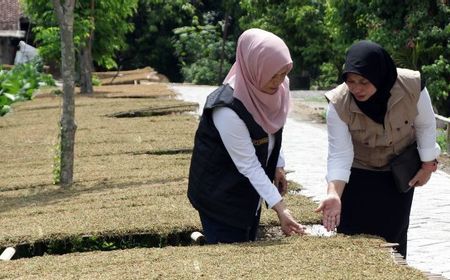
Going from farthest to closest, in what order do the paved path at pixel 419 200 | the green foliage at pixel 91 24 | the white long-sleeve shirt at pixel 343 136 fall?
the green foliage at pixel 91 24 < the paved path at pixel 419 200 < the white long-sleeve shirt at pixel 343 136

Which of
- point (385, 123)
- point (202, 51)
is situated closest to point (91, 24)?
point (202, 51)

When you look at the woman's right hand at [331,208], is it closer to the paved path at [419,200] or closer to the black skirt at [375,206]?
the black skirt at [375,206]

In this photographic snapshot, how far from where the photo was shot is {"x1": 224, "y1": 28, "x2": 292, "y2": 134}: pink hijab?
14.0ft

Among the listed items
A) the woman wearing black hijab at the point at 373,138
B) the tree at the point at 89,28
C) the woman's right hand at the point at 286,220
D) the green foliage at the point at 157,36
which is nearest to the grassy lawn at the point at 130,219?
the woman's right hand at the point at 286,220

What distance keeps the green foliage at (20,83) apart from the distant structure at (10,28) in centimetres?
658

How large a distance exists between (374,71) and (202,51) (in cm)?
3365

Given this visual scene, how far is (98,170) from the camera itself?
33.0ft

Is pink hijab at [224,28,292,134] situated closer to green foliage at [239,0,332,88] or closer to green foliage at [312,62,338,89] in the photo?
green foliage at [239,0,332,88]

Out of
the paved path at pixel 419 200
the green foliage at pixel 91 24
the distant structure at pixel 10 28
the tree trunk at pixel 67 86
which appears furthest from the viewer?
the distant structure at pixel 10 28

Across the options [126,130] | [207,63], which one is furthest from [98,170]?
[207,63]

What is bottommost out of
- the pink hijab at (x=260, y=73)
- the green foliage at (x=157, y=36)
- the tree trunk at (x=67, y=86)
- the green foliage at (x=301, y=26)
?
the green foliage at (x=157, y=36)

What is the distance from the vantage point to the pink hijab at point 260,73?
14.0ft

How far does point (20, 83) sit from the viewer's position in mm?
26031

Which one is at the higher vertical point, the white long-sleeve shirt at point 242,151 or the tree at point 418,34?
the white long-sleeve shirt at point 242,151
